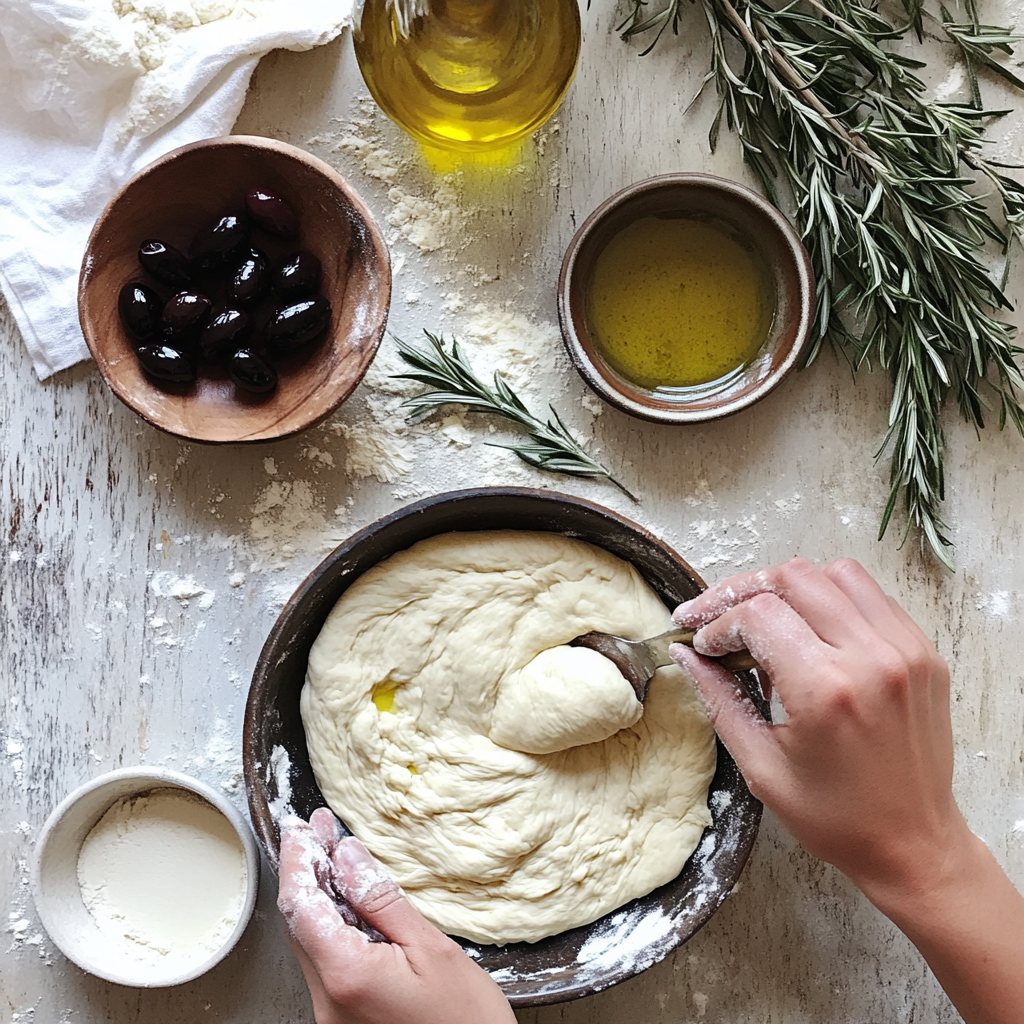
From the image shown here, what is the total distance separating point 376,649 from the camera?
4.28 ft

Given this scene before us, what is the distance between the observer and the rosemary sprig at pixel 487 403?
4.48ft

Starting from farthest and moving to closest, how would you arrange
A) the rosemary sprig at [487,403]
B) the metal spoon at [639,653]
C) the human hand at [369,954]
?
the rosemary sprig at [487,403] → the metal spoon at [639,653] → the human hand at [369,954]

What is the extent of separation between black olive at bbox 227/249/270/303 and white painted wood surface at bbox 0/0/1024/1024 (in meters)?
0.19

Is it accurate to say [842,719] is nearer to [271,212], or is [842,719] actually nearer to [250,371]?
[250,371]

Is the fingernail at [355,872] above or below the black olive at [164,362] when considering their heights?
below

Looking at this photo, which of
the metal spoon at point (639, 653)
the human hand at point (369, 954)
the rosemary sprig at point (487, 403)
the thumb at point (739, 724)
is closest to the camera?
the human hand at point (369, 954)

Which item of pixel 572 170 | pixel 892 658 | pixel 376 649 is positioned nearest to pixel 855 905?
pixel 892 658

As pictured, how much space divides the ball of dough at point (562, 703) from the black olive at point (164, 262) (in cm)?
71

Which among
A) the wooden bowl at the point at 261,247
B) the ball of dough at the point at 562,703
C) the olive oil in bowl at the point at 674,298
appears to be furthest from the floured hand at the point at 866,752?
the wooden bowl at the point at 261,247

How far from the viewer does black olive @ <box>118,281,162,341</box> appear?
129 centimetres

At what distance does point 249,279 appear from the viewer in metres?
1.30

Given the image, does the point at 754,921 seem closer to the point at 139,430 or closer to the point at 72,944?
the point at 72,944

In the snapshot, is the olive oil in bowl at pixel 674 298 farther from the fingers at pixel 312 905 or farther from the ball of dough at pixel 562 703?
the fingers at pixel 312 905

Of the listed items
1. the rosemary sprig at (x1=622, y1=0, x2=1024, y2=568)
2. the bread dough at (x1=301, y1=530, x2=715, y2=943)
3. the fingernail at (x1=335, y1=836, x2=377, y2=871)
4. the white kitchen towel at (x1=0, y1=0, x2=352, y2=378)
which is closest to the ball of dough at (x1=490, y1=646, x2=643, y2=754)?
the bread dough at (x1=301, y1=530, x2=715, y2=943)
